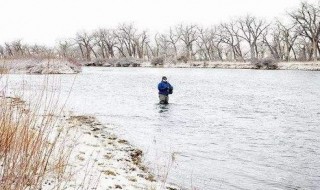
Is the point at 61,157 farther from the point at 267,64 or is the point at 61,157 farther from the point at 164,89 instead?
the point at 267,64

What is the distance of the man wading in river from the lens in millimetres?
18469

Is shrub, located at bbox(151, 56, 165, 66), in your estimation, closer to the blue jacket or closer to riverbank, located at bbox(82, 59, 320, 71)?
riverbank, located at bbox(82, 59, 320, 71)

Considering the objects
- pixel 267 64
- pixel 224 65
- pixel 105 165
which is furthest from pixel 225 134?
pixel 224 65

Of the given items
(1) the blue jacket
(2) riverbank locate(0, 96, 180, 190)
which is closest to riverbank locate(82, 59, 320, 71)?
(1) the blue jacket

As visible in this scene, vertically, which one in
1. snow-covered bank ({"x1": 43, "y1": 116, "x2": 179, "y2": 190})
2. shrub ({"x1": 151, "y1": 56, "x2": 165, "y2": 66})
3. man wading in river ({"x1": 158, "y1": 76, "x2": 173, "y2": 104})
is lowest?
snow-covered bank ({"x1": 43, "y1": 116, "x2": 179, "y2": 190})

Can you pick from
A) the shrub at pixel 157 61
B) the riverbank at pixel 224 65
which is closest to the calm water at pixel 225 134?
the riverbank at pixel 224 65

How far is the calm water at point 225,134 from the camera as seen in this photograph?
8312mm

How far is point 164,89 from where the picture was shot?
19.0 metres

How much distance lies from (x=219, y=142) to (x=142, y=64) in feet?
226

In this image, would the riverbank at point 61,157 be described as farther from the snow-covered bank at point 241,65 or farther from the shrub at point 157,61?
the shrub at point 157,61

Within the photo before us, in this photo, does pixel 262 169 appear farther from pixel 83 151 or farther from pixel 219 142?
pixel 83 151

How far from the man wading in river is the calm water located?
1.65 feet

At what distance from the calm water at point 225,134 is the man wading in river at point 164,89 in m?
0.50

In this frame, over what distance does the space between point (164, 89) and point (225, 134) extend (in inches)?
263
